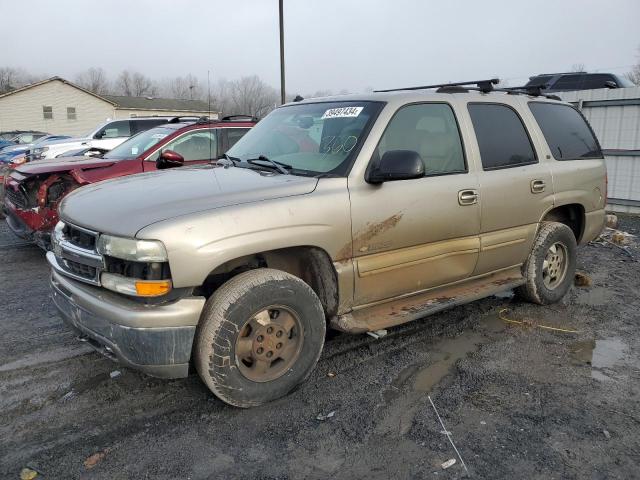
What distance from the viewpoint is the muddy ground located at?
2.61 metres

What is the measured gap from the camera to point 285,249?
3287 millimetres

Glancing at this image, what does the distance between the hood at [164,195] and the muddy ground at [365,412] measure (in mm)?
1131

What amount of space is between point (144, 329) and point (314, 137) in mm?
1872

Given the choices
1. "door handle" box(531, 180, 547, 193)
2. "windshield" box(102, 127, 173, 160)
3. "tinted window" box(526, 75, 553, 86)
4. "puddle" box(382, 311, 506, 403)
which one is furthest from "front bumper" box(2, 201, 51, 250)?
"tinted window" box(526, 75, 553, 86)

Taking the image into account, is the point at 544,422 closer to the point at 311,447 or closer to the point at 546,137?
the point at 311,447

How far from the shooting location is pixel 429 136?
3920 mm

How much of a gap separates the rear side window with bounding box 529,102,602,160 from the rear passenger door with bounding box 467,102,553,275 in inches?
10.7

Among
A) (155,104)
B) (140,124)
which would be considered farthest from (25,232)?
(155,104)

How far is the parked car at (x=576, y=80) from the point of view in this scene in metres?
13.0

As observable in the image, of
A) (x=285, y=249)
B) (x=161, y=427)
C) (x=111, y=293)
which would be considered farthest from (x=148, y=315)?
(x=285, y=249)

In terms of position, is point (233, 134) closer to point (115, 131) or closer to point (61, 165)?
point (61, 165)

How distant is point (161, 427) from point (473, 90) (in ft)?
11.5

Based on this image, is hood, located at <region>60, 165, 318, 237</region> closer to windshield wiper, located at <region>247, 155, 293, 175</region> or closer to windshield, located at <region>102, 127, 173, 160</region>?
windshield wiper, located at <region>247, 155, 293, 175</region>

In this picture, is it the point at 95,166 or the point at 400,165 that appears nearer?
the point at 400,165
